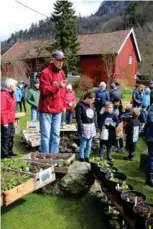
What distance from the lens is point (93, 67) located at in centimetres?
3741

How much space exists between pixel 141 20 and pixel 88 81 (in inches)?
1422

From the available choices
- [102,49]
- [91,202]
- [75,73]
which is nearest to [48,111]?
[91,202]

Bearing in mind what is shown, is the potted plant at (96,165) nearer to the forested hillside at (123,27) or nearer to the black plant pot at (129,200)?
the black plant pot at (129,200)

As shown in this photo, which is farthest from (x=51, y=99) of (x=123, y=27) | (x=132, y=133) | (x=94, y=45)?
(x=123, y=27)

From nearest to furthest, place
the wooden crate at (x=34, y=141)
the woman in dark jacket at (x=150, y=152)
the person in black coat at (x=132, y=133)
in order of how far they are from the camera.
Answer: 1. the woman in dark jacket at (x=150, y=152)
2. the person in black coat at (x=132, y=133)
3. the wooden crate at (x=34, y=141)

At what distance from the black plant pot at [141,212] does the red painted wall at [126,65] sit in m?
28.4

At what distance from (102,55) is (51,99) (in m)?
29.9

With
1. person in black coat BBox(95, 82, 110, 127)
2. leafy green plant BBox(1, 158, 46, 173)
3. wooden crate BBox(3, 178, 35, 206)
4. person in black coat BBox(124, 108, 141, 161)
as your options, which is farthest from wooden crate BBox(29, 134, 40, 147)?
wooden crate BBox(3, 178, 35, 206)

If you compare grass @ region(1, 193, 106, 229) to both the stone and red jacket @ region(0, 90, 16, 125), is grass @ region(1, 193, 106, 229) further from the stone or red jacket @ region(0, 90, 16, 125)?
red jacket @ region(0, 90, 16, 125)

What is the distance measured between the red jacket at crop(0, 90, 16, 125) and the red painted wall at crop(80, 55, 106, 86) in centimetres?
2932

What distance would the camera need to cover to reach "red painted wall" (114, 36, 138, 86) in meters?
34.8

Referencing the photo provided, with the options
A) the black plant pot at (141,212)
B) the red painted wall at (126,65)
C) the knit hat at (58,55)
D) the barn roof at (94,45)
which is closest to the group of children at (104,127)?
the knit hat at (58,55)

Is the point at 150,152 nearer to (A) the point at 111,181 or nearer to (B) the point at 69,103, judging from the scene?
(A) the point at 111,181

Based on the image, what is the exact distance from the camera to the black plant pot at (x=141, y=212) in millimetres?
3958
